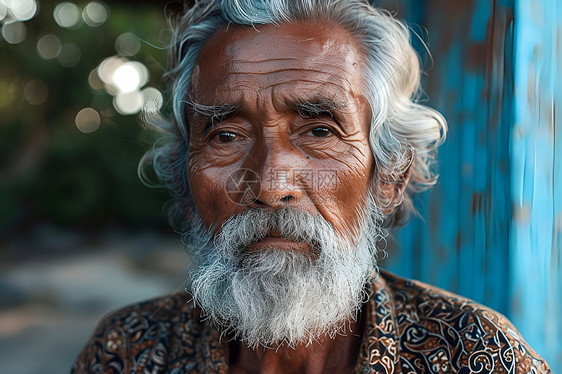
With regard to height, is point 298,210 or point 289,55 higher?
point 289,55

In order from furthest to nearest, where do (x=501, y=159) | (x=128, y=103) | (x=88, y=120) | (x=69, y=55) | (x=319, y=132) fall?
(x=88, y=120) → (x=128, y=103) → (x=69, y=55) → (x=501, y=159) → (x=319, y=132)

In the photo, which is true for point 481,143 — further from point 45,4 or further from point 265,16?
point 45,4

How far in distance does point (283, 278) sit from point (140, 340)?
2.15ft

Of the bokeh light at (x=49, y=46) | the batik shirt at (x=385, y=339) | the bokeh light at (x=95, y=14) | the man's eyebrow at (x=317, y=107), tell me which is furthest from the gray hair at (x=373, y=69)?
the bokeh light at (x=49, y=46)

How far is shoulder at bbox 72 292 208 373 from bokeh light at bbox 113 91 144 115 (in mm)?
6401

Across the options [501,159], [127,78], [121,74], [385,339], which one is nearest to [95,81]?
[121,74]

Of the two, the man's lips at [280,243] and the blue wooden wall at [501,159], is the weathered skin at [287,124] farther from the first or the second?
the blue wooden wall at [501,159]

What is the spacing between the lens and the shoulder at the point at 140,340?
181 cm

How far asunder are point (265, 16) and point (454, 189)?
120cm

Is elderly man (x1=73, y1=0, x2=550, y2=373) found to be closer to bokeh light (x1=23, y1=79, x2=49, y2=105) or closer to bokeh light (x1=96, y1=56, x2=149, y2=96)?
bokeh light (x1=96, y1=56, x2=149, y2=96)

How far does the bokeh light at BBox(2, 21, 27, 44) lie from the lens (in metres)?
7.15

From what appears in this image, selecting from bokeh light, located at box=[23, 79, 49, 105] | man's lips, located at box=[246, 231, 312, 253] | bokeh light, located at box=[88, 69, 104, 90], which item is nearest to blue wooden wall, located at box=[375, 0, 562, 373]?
man's lips, located at box=[246, 231, 312, 253]

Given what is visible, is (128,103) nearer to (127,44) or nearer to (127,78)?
(127,78)

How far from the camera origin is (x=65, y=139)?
26.3ft
